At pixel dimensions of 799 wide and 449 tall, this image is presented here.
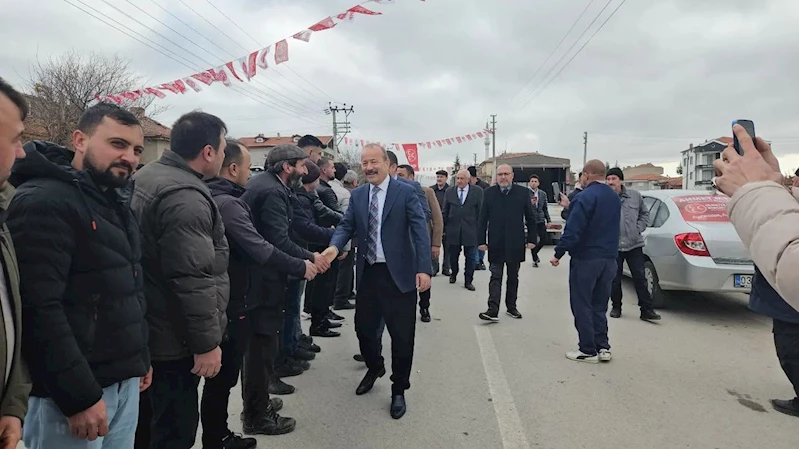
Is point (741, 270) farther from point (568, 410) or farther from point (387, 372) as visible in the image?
point (387, 372)

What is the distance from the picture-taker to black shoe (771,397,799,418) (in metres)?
3.48

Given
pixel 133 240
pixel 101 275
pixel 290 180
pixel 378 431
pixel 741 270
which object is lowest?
pixel 378 431

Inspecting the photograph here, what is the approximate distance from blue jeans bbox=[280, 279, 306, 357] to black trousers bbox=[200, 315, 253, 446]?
4.77 feet

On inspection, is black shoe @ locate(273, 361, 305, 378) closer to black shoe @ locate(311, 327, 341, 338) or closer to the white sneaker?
black shoe @ locate(311, 327, 341, 338)

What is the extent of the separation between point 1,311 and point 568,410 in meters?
3.44

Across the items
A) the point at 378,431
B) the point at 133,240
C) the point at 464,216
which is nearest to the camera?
the point at 133,240

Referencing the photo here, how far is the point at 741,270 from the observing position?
5.54 metres

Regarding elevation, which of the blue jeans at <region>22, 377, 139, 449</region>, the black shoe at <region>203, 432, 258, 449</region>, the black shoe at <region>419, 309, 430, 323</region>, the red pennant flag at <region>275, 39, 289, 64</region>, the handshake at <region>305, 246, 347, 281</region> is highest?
the red pennant flag at <region>275, 39, 289, 64</region>

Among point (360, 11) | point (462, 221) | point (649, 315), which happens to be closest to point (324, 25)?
point (360, 11)

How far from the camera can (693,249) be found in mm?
5809

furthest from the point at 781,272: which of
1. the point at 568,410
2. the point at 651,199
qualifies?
the point at 651,199

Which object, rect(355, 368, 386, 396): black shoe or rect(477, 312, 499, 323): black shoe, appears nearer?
rect(355, 368, 386, 396): black shoe

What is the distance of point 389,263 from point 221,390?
1.47 m

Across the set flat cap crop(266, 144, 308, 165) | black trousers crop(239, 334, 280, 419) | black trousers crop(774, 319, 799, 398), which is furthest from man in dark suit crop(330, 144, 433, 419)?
black trousers crop(774, 319, 799, 398)
